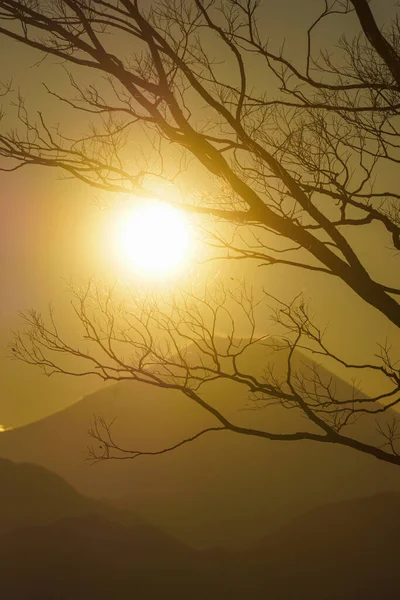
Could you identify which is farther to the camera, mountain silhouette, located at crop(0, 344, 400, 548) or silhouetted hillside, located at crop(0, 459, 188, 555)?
mountain silhouette, located at crop(0, 344, 400, 548)

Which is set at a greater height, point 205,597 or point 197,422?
point 197,422

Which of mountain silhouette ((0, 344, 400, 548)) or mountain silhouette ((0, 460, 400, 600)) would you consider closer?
mountain silhouette ((0, 460, 400, 600))

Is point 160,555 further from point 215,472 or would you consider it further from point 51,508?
point 215,472

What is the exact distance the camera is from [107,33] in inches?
172

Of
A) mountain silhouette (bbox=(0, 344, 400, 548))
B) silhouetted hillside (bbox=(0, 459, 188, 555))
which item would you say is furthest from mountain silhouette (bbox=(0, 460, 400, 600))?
mountain silhouette (bbox=(0, 344, 400, 548))

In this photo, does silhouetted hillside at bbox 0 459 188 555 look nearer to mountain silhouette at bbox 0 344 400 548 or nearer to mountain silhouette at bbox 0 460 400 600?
mountain silhouette at bbox 0 460 400 600

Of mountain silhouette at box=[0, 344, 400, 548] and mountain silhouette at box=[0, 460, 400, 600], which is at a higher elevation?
mountain silhouette at box=[0, 344, 400, 548]

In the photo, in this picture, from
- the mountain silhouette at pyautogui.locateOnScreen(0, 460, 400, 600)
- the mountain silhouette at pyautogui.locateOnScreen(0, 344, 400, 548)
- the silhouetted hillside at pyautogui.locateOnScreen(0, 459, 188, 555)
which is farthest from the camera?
the mountain silhouette at pyautogui.locateOnScreen(0, 344, 400, 548)

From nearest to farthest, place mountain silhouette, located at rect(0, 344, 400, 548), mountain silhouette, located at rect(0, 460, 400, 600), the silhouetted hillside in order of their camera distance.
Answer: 1. mountain silhouette, located at rect(0, 460, 400, 600)
2. the silhouetted hillside
3. mountain silhouette, located at rect(0, 344, 400, 548)

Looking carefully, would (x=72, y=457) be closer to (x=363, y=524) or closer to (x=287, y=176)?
(x=363, y=524)

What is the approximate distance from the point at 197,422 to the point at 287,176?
3300 centimetres

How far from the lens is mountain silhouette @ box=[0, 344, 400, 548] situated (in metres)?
34.4

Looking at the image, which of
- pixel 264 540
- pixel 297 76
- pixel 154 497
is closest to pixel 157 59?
pixel 297 76

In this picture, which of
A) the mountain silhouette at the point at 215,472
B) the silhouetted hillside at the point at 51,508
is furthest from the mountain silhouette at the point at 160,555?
the mountain silhouette at the point at 215,472
